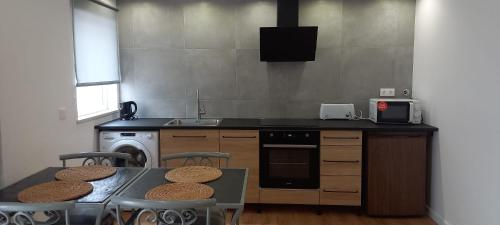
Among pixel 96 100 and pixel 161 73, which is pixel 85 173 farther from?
pixel 161 73

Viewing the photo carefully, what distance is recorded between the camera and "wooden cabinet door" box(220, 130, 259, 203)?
12.7ft

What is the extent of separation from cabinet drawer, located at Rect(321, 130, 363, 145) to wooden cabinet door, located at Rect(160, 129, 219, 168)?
1.10 metres

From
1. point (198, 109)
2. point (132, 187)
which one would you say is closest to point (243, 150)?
point (198, 109)

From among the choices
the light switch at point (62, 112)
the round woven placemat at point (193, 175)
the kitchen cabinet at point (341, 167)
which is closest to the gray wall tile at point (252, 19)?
the kitchen cabinet at point (341, 167)

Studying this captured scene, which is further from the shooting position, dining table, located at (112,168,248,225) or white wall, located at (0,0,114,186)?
white wall, located at (0,0,114,186)

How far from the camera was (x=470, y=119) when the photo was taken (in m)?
3.05

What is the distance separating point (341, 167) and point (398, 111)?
0.82 m

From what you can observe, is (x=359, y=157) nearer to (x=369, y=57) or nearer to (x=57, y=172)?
(x=369, y=57)

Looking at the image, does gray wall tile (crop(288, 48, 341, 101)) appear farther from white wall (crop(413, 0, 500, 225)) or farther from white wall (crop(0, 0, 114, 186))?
white wall (crop(0, 0, 114, 186))

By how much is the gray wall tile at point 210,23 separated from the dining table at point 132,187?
7.34 feet

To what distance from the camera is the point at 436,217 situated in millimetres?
3668

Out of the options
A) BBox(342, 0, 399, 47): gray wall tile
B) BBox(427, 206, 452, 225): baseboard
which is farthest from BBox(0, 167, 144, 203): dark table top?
BBox(342, 0, 399, 47): gray wall tile

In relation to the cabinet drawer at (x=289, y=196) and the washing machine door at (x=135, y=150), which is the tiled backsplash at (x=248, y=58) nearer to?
the washing machine door at (x=135, y=150)

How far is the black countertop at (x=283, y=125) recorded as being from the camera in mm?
3709
